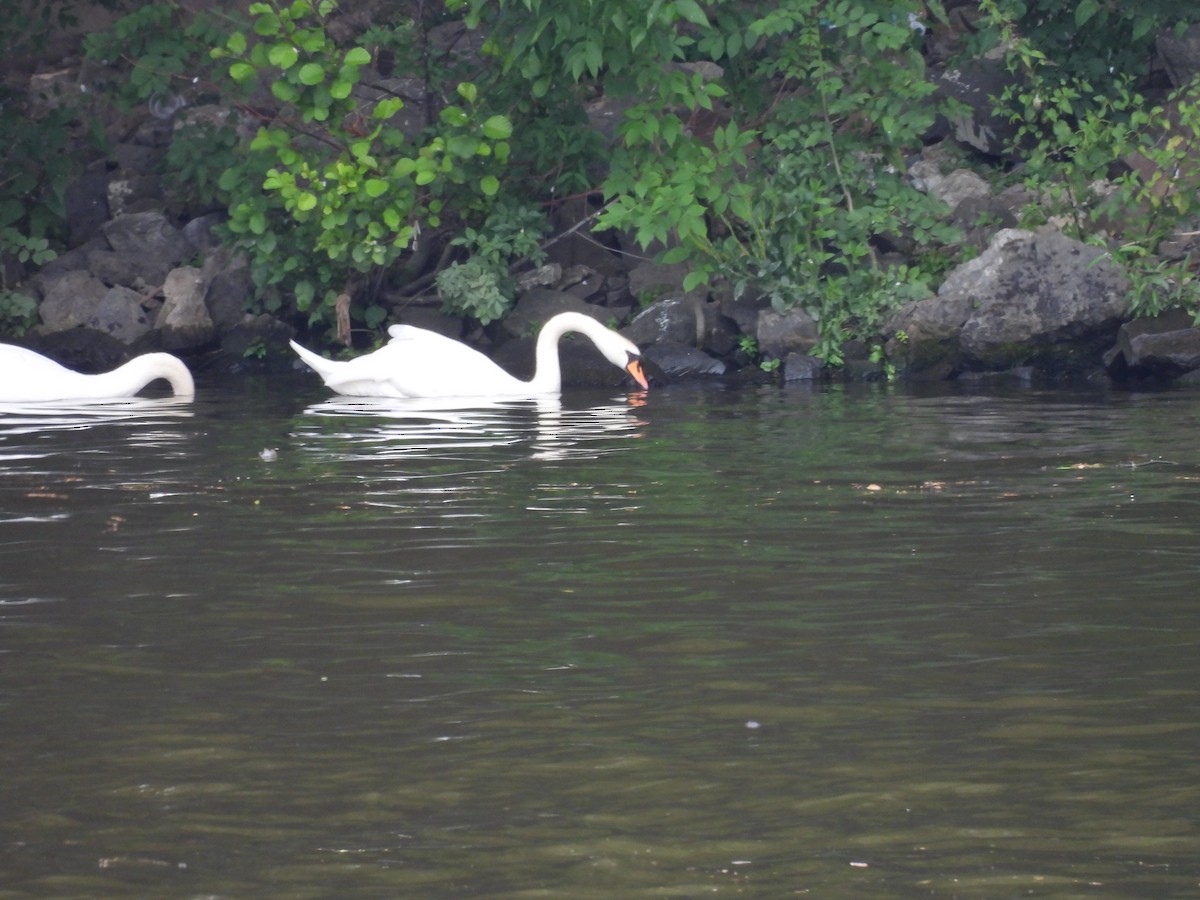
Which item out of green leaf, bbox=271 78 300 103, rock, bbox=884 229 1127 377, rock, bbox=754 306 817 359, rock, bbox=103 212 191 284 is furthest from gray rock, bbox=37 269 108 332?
rock, bbox=884 229 1127 377

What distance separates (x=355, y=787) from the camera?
362 centimetres

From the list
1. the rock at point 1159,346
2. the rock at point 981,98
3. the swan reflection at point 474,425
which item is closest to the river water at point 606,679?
the swan reflection at point 474,425

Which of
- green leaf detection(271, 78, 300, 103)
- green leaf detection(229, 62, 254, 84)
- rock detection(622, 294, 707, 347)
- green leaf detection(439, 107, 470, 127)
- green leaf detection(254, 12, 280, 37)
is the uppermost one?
green leaf detection(254, 12, 280, 37)

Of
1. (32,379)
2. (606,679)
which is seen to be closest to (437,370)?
(32,379)

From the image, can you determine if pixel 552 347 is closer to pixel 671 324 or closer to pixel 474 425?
pixel 671 324

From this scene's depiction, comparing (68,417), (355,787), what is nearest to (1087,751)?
(355,787)

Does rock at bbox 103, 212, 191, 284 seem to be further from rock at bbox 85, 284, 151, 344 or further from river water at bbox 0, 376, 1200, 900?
river water at bbox 0, 376, 1200, 900

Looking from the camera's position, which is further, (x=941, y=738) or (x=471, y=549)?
(x=471, y=549)

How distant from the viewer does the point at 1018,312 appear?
13.4 m

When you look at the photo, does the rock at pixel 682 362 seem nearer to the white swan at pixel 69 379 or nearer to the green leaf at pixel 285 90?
the green leaf at pixel 285 90

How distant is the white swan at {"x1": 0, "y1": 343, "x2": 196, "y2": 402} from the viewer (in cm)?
1195

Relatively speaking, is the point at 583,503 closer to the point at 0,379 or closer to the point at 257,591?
the point at 257,591

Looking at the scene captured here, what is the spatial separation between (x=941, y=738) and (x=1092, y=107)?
1285 cm

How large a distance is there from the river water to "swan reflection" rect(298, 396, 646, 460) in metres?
0.83
